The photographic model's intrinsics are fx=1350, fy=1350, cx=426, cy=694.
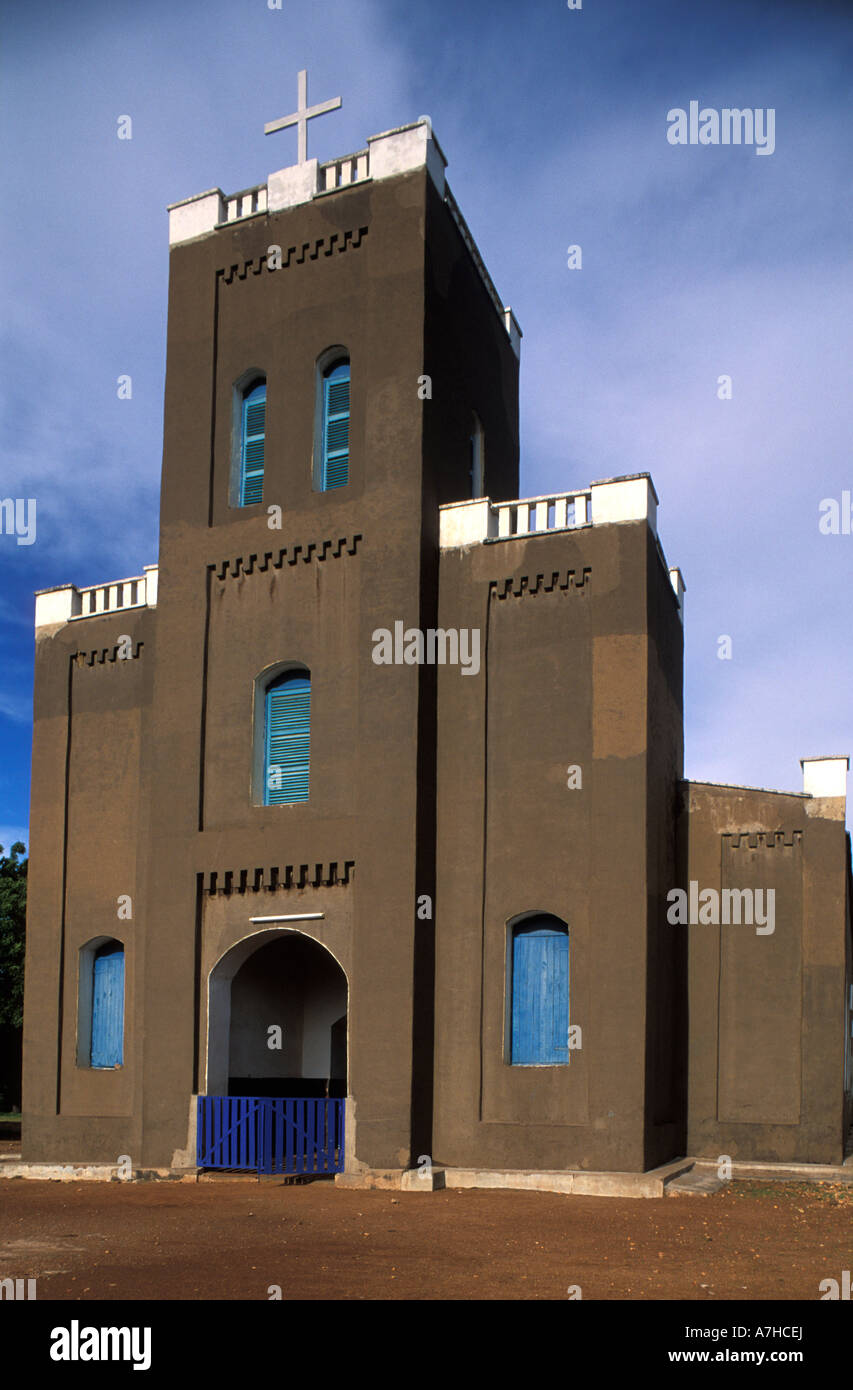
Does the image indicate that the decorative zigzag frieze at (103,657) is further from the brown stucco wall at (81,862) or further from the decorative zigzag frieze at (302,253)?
the decorative zigzag frieze at (302,253)

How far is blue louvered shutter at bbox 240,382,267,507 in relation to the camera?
22.7m

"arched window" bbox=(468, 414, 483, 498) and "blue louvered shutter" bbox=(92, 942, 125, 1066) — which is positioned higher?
"arched window" bbox=(468, 414, 483, 498)

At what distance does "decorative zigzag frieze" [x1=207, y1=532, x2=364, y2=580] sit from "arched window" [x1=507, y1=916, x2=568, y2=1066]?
643cm

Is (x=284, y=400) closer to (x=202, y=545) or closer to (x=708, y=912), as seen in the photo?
(x=202, y=545)

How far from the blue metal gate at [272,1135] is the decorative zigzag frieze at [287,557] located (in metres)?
8.25

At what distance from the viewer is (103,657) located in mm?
24031

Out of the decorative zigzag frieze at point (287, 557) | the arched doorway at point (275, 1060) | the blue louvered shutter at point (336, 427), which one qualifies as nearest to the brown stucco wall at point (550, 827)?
the decorative zigzag frieze at point (287, 557)

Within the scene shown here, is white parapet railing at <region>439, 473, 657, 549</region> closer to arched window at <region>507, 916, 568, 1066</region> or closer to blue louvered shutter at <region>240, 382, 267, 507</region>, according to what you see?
blue louvered shutter at <region>240, 382, 267, 507</region>

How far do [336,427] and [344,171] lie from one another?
4.37 m

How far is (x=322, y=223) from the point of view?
2247cm

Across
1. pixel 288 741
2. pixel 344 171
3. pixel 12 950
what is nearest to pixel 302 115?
pixel 344 171

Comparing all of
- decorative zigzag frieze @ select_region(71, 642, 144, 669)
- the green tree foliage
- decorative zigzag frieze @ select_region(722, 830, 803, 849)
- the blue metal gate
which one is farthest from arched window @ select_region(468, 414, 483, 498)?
the green tree foliage

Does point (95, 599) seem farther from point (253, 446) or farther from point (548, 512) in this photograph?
point (548, 512)

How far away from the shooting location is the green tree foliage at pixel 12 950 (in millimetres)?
38938
